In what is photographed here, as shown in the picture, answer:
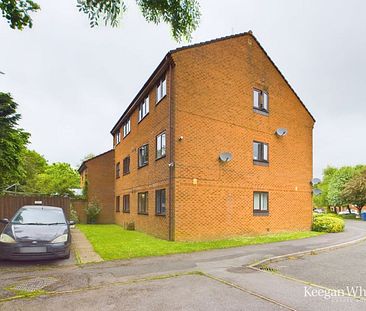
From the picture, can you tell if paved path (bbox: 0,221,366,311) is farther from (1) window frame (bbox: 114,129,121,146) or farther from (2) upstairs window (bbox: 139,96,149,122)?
(1) window frame (bbox: 114,129,121,146)

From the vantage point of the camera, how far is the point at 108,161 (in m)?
28.5

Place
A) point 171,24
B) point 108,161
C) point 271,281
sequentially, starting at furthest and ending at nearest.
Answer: point 108,161, point 271,281, point 171,24

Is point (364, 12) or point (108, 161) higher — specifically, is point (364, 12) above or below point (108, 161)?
above

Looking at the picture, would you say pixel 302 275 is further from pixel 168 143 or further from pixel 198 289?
pixel 168 143

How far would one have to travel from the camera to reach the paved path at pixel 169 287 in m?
5.44

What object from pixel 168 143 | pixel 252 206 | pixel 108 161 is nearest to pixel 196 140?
pixel 168 143

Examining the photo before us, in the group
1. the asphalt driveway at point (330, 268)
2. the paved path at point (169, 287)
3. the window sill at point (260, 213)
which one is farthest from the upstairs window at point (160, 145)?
the asphalt driveway at point (330, 268)

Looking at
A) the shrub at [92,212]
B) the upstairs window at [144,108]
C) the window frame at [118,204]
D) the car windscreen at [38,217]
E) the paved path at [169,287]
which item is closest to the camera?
the paved path at [169,287]

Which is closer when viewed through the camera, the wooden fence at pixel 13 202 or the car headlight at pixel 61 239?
the car headlight at pixel 61 239

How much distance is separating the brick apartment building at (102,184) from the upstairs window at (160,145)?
13.1m

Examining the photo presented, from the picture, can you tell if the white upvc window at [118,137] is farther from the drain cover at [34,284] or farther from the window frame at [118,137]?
the drain cover at [34,284]

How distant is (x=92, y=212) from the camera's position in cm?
2609

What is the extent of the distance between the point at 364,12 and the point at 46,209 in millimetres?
10597

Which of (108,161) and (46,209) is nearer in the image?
(46,209)
